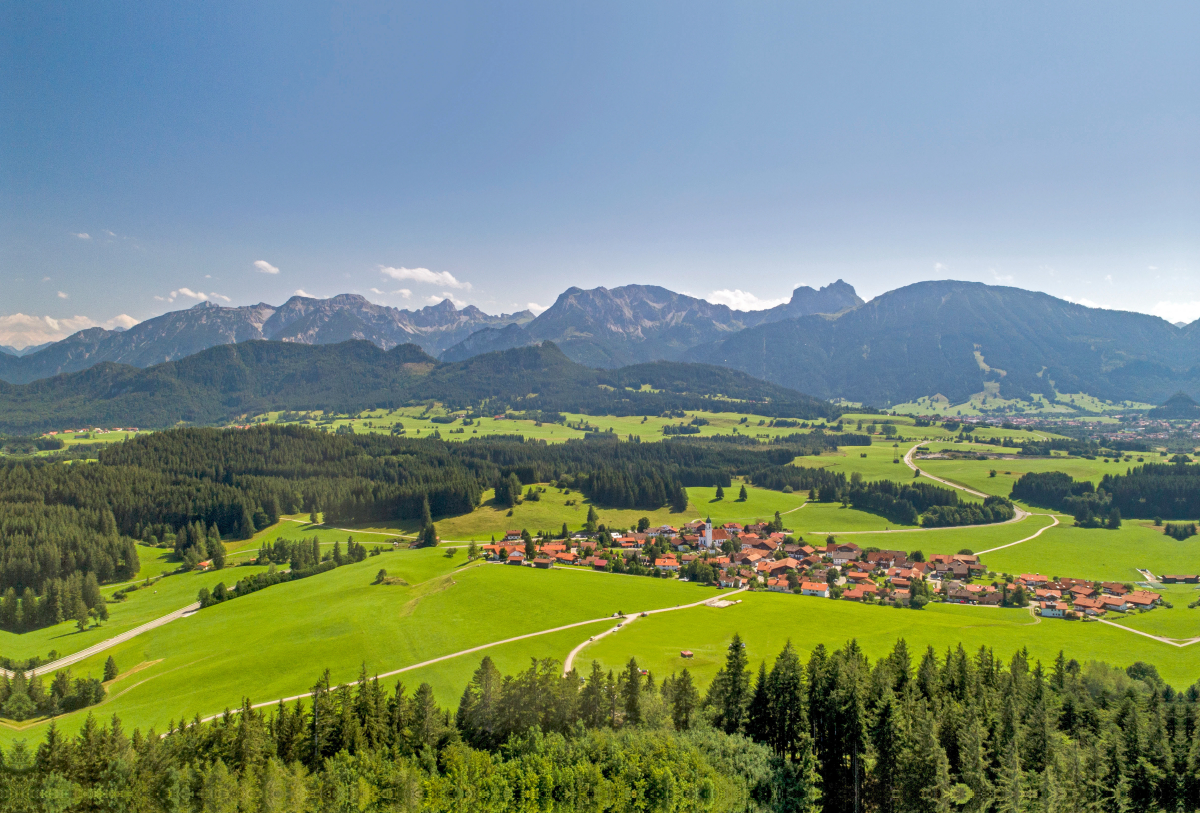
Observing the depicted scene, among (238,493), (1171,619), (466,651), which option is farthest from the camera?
(238,493)

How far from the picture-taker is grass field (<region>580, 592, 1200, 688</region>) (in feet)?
203

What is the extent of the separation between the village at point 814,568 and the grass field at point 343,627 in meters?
8.45

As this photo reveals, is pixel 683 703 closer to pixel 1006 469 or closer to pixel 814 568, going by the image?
pixel 814 568

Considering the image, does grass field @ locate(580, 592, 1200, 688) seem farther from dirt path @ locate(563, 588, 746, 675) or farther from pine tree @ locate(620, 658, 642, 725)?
pine tree @ locate(620, 658, 642, 725)

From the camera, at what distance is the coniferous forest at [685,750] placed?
106ft

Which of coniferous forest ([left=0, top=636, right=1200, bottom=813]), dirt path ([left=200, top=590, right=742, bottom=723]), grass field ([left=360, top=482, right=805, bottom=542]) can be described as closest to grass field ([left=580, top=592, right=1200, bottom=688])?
dirt path ([left=200, top=590, right=742, bottom=723])

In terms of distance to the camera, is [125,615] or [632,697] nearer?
[632,697]

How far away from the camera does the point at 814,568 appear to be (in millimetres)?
104125

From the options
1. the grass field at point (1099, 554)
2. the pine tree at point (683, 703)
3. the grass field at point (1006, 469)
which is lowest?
the grass field at point (1099, 554)

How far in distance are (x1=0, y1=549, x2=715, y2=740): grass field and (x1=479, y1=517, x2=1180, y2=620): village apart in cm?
845

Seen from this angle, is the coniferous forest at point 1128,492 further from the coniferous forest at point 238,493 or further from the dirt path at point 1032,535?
the coniferous forest at point 238,493

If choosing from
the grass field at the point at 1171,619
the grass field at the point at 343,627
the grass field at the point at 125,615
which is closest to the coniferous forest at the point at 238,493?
the grass field at the point at 125,615

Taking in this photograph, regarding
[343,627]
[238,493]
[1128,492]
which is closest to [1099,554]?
[1128,492]

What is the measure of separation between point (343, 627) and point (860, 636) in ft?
203
